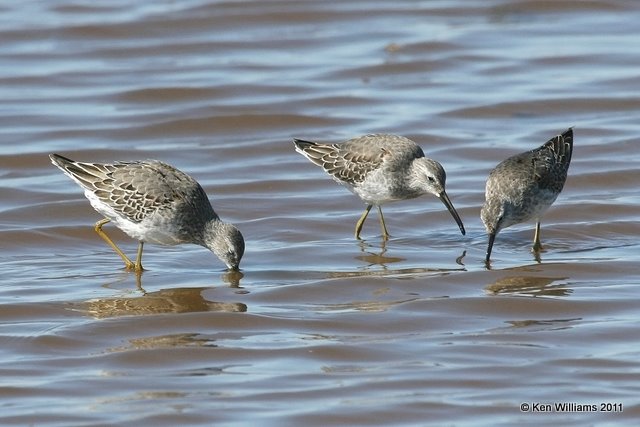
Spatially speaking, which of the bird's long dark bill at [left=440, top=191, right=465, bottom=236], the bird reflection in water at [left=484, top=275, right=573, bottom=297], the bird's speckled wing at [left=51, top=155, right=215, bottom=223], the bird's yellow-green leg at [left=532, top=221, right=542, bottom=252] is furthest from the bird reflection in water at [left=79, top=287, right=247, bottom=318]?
the bird's yellow-green leg at [left=532, top=221, right=542, bottom=252]

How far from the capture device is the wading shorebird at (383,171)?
14359 millimetres

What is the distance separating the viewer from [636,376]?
971 centimetres

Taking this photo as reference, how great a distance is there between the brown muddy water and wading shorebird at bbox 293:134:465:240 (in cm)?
44

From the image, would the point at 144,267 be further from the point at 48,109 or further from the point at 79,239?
the point at 48,109

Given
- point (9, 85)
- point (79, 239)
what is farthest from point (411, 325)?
point (9, 85)

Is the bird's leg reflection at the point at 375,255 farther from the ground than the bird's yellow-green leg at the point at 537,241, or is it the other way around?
the bird's yellow-green leg at the point at 537,241

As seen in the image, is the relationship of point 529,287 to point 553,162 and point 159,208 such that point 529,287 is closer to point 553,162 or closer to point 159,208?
point 553,162

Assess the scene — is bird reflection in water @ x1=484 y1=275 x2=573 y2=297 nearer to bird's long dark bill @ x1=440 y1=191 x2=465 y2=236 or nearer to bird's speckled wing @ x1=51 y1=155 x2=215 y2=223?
bird's long dark bill @ x1=440 y1=191 x2=465 y2=236

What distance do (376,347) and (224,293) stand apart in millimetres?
2138

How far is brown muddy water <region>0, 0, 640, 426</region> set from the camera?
968 cm

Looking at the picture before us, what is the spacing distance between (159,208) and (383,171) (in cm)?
285

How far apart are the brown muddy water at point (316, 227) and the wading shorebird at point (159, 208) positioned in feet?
1.16

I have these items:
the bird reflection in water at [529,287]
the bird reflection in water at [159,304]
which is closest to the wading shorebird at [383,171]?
the bird reflection in water at [529,287]

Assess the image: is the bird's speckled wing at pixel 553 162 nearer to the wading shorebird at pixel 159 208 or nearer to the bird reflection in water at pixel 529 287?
the bird reflection in water at pixel 529 287
